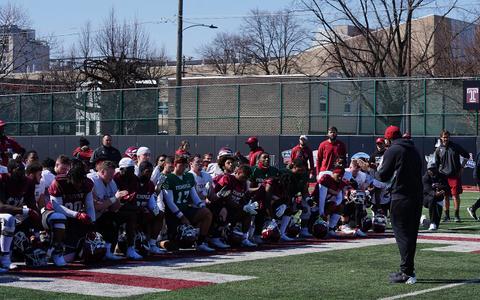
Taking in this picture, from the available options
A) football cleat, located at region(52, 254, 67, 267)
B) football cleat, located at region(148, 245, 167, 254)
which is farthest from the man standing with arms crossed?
football cleat, located at region(52, 254, 67, 267)

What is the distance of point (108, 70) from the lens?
55531 mm

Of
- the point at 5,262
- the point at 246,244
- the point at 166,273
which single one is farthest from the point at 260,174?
the point at 5,262

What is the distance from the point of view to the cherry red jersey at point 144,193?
13359 mm

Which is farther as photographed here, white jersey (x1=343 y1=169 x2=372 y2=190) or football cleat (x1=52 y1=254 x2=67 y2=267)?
white jersey (x1=343 y1=169 x2=372 y2=190)

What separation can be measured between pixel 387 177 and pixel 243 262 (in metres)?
2.59

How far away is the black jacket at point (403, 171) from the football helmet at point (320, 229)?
16.7 ft

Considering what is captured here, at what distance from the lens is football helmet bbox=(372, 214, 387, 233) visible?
16750 millimetres

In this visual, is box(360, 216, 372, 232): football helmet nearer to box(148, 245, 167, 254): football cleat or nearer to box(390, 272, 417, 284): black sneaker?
box(148, 245, 167, 254): football cleat

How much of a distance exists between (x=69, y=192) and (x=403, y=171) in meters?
4.32

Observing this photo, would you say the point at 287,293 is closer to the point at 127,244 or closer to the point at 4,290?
the point at 4,290

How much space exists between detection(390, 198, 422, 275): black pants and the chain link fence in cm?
2201

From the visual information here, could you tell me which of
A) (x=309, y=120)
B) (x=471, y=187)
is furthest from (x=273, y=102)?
(x=471, y=187)

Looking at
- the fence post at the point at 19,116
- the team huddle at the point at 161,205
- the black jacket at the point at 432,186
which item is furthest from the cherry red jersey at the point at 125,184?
the fence post at the point at 19,116

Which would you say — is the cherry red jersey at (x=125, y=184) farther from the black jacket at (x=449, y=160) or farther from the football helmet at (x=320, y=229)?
the black jacket at (x=449, y=160)
